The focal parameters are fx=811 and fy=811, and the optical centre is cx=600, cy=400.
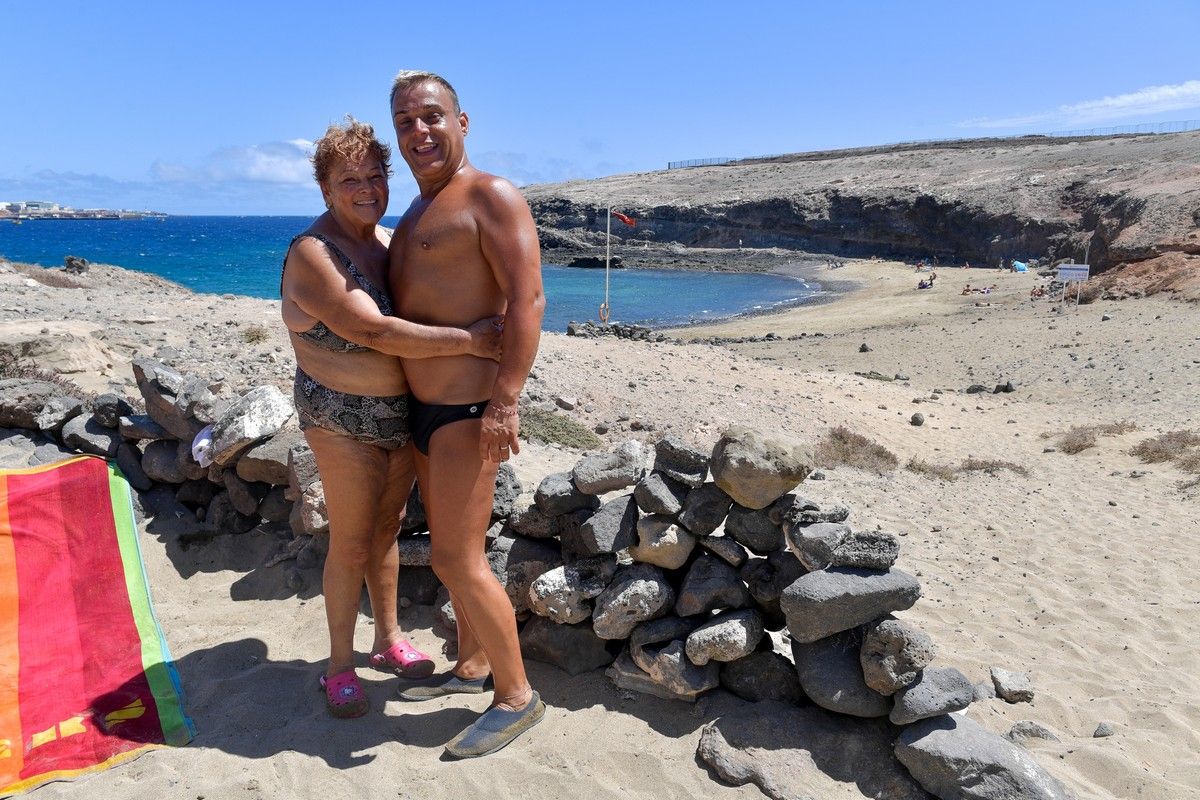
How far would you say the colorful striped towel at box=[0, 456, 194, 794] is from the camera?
129 inches

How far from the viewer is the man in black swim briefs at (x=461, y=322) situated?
296cm

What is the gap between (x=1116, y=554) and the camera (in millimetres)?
6117

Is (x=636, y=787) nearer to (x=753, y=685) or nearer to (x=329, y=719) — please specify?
(x=753, y=685)

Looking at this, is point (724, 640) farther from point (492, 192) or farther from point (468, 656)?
point (492, 192)

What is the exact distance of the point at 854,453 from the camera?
356 inches

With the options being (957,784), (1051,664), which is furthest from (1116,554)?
(957,784)

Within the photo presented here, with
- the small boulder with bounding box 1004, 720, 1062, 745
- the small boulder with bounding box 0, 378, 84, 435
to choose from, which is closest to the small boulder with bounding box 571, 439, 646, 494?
the small boulder with bounding box 1004, 720, 1062, 745

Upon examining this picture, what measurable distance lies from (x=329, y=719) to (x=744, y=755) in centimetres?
176

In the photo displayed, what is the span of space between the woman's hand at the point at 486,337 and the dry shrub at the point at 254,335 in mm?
8083

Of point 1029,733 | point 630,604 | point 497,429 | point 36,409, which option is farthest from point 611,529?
point 36,409

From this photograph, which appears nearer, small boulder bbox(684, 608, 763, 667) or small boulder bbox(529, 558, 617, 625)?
small boulder bbox(684, 608, 763, 667)

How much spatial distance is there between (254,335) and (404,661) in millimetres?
7624

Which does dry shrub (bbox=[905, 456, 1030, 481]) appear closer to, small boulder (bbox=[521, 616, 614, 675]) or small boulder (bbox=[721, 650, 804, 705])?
small boulder (bbox=[721, 650, 804, 705])

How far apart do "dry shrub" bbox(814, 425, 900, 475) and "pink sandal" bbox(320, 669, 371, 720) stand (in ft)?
20.0
